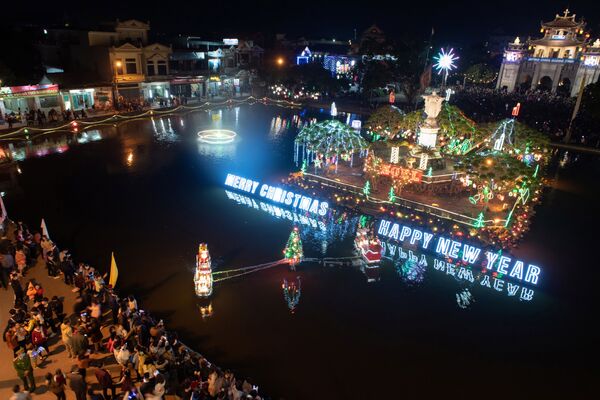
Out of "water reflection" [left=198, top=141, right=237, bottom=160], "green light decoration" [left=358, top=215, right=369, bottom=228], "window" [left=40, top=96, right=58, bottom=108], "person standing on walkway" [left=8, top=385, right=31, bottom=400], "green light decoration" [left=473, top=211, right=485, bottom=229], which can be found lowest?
"green light decoration" [left=358, top=215, right=369, bottom=228]

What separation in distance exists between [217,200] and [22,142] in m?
27.3

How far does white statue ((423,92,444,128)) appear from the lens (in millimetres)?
32094

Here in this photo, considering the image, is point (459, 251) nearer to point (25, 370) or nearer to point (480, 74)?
point (25, 370)

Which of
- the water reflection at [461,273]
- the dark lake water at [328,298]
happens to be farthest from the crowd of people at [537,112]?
the water reflection at [461,273]

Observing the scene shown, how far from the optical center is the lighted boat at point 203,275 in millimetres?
18078

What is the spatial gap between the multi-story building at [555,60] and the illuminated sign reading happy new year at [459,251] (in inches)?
2584

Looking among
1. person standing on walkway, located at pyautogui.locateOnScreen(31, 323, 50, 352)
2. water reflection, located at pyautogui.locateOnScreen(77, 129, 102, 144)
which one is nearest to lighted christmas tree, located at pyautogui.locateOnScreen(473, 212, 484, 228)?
person standing on walkway, located at pyautogui.locateOnScreen(31, 323, 50, 352)

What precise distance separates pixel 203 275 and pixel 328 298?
5.82 metres

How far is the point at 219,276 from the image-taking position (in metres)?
20.3

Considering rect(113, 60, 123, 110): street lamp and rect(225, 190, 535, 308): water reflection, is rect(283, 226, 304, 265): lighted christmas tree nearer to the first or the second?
rect(225, 190, 535, 308): water reflection

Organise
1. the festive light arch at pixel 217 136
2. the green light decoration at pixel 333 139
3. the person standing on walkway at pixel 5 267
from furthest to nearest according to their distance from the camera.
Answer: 1. the festive light arch at pixel 217 136
2. the green light decoration at pixel 333 139
3. the person standing on walkway at pixel 5 267

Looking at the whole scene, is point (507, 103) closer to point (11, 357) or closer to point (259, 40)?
point (259, 40)

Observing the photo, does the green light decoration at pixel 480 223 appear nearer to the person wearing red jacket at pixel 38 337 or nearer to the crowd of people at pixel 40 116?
the person wearing red jacket at pixel 38 337

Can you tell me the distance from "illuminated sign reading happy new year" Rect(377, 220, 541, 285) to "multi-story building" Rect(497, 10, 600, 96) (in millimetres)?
65645
